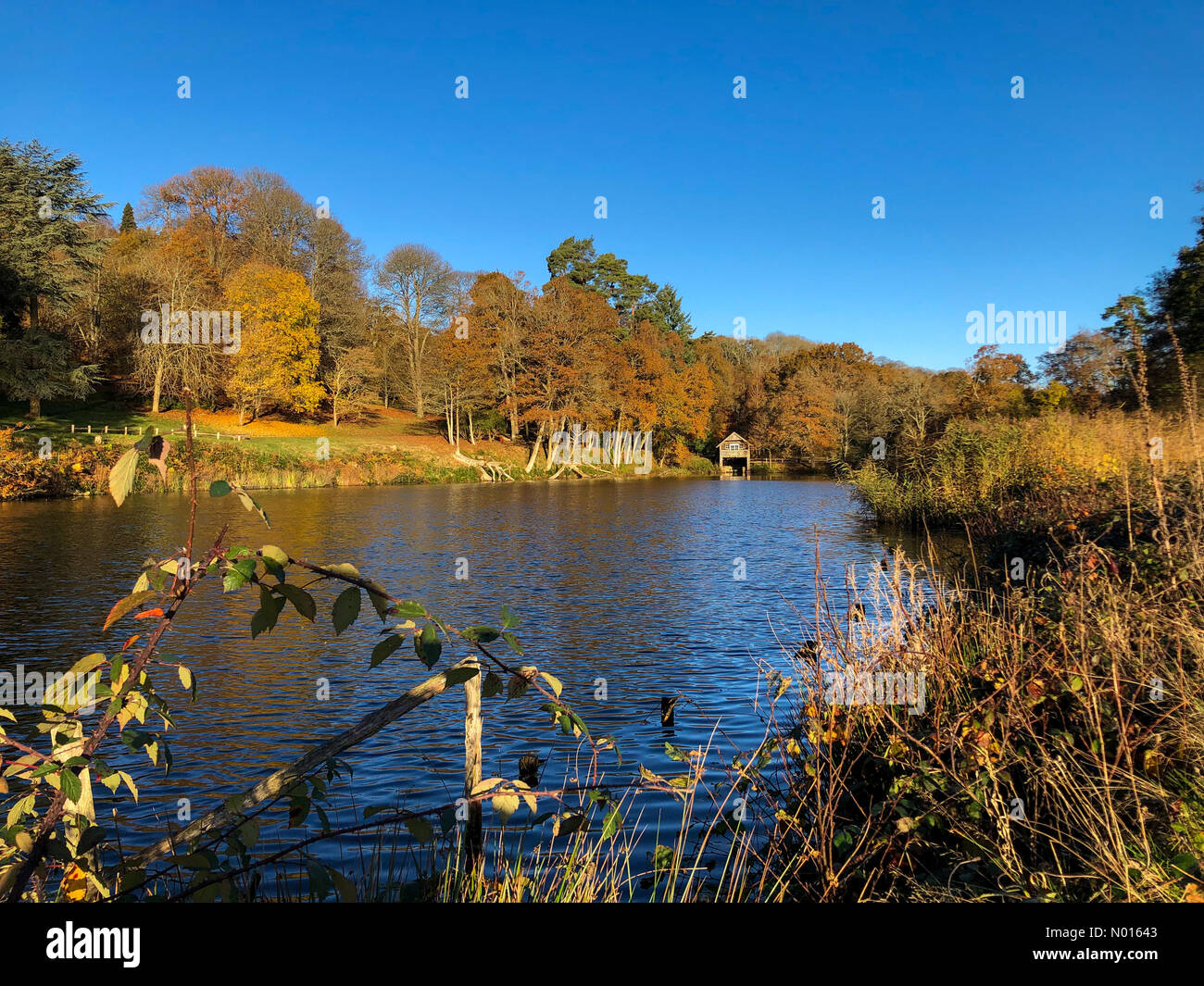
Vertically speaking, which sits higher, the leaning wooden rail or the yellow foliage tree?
→ the yellow foliage tree

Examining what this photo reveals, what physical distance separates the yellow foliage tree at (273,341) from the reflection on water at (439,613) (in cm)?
2554

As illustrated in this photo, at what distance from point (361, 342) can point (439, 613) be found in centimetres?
5868

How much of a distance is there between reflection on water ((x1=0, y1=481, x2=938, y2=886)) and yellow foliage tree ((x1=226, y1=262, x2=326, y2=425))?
25.5m

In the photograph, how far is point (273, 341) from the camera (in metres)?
58.0

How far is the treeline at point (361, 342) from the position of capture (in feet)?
144

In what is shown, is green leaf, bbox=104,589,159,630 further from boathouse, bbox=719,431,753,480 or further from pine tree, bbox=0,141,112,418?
boathouse, bbox=719,431,753,480

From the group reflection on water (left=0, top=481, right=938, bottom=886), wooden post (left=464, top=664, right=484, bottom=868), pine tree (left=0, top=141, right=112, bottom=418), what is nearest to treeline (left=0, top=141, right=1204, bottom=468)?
pine tree (left=0, top=141, right=112, bottom=418)

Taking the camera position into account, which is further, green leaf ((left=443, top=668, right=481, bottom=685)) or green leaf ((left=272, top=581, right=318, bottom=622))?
green leaf ((left=443, top=668, right=481, bottom=685))

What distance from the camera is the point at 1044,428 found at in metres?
22.8

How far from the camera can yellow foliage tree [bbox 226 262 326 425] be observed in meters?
57.5

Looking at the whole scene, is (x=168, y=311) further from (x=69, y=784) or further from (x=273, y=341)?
(x=69, y=784)

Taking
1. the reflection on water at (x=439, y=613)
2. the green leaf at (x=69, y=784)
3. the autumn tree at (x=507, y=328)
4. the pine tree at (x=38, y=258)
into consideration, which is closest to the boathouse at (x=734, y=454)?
the autumn tree at (x=507, y=328)

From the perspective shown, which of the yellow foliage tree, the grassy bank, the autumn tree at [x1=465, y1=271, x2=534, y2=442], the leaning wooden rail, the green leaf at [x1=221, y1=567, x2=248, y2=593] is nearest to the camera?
the green leaf at [x1=221, y1=567, x2=248, y2=593]

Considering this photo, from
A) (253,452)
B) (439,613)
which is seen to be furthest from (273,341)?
(439,613)
